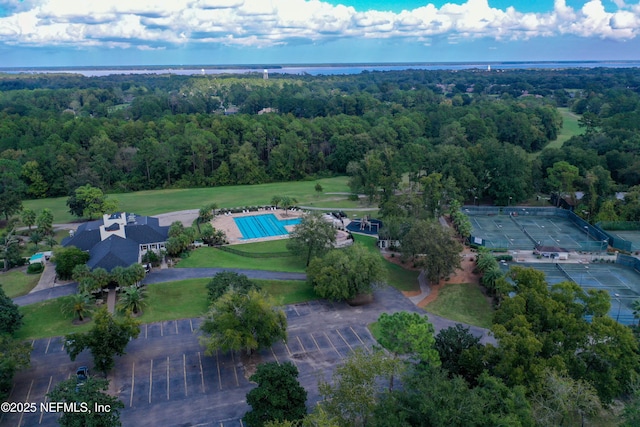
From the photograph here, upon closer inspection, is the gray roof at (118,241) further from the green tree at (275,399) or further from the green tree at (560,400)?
the green tree at (560,400)

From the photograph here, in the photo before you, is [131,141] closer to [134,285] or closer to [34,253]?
[34,253]

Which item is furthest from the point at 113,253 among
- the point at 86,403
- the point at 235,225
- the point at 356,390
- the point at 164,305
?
the point at 356,390

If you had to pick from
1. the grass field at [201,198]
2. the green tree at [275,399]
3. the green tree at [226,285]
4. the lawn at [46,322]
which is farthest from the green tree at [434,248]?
the grass field at [201,198]

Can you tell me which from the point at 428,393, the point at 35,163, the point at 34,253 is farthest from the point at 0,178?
the point at 428,393

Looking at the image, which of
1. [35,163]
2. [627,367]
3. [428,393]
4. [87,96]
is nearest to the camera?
[428,393]

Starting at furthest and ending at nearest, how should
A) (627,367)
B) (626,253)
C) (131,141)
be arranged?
(131,141) → (626,253) → (627,367)

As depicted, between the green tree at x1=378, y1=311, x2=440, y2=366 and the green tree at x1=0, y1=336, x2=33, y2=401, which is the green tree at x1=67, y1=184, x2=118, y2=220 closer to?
the green tree at x1=0, y1=336, x2=33, y2=401

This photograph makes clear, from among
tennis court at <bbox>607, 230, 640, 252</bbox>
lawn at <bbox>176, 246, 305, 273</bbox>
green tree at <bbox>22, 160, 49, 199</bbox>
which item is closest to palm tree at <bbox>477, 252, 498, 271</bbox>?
lawn at <bbox>176, 246, 305, 273</bbox>
